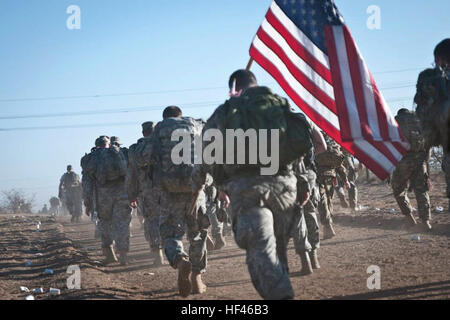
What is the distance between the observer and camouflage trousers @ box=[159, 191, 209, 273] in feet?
21.0

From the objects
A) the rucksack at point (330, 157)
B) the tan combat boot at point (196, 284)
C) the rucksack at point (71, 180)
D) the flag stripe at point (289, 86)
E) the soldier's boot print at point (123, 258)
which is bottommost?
the soldier's boot print at point (123, 258)

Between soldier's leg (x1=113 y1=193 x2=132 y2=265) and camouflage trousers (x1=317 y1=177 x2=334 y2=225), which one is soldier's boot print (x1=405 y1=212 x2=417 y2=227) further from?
soldier's leg (x1=113 y1=193 x2=132 y2=265)

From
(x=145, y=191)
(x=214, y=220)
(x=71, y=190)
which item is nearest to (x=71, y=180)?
(x=71, y=190)

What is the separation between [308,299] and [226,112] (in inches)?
88.7

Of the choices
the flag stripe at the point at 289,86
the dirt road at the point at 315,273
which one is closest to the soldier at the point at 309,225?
the dirt road at the point at 315,273

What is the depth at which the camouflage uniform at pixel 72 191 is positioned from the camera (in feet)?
78.8

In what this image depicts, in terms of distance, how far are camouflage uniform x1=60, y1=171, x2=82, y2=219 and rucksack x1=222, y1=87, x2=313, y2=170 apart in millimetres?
20618

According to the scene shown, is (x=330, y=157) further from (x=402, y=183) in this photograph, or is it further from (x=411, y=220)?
(x=411, y=220)

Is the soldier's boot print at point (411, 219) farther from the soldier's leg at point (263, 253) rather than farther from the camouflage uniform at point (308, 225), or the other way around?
the soldier's leg at point (263, 253)

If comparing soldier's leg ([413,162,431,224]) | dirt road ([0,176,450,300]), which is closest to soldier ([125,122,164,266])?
dirt road ([0,176,450,300])

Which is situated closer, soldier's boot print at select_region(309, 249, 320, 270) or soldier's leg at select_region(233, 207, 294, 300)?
soldier's leg at select_region(233, 207, 294, 300)

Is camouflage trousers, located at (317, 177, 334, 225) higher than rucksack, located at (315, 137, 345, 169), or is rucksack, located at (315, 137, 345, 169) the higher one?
rucksack, located at (315, 137, 345, 169)

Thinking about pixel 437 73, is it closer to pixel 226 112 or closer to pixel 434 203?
pixel 226 112
